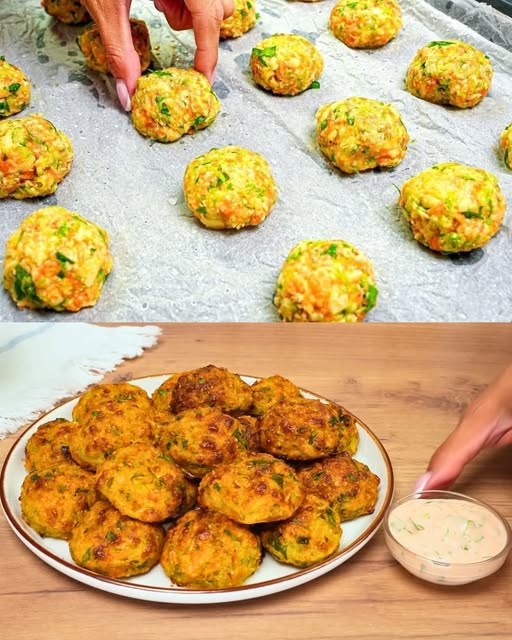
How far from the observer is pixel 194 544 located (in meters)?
1.31

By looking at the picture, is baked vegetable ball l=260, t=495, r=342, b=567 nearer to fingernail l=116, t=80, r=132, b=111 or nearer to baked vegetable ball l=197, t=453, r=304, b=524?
baked vegetable ball l=197, t=453, r=304, b=524

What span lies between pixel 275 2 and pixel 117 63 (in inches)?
44.8

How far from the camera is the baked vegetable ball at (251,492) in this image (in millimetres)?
1321

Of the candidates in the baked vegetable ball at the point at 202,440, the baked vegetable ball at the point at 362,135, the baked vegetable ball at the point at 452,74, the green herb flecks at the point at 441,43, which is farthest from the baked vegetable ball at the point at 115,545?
the green herb flecks at the point at 441,43

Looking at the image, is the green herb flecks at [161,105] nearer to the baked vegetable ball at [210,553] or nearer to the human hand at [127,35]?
the human hand at [127,35]

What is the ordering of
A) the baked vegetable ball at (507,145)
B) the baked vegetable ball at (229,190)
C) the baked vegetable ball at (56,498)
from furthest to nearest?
the baked vegetable ball at (507,145), the baked vegetable ball at (229,190), the baked vegetable ball at (56,498)

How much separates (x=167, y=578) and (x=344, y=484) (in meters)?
0.34

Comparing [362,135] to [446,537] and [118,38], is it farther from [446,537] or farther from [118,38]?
[446,537]

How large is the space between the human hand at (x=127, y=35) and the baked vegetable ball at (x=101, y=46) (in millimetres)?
112

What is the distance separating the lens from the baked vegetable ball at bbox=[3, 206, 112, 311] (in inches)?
103

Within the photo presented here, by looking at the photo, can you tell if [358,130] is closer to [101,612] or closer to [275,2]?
[275,2]

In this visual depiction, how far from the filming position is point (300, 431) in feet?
4.95

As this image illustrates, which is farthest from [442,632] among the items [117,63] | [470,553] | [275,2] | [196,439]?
[275,2]

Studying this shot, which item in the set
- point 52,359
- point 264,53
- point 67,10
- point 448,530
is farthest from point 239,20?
point 448,530
